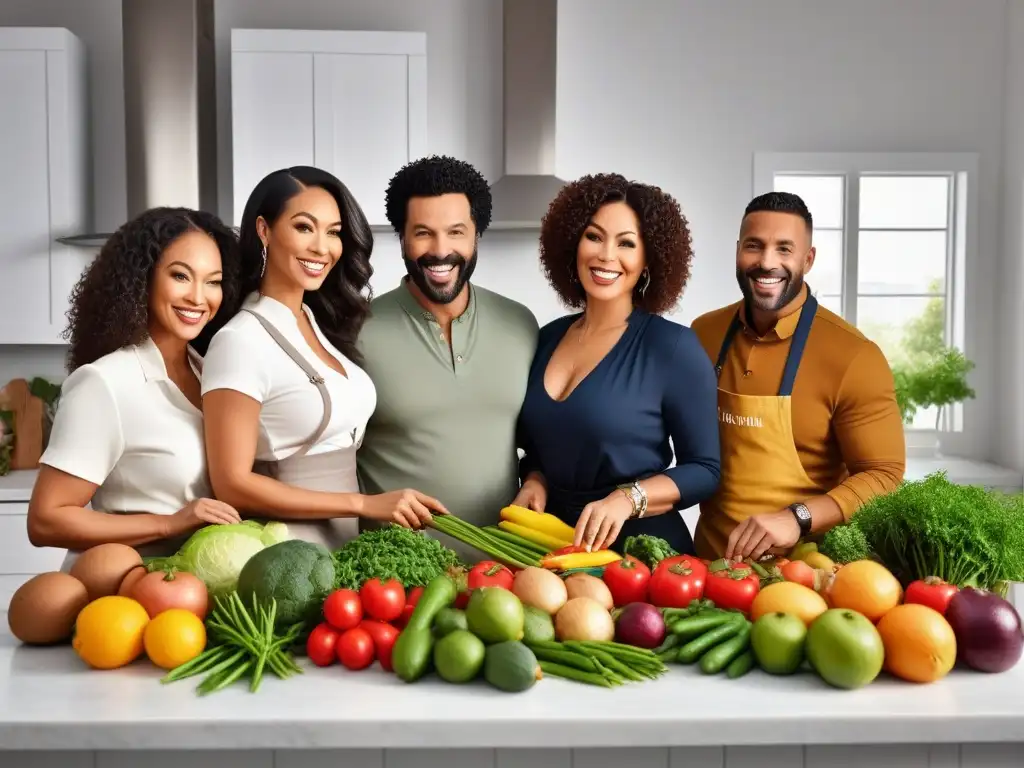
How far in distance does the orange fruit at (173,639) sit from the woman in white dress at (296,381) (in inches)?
15.4

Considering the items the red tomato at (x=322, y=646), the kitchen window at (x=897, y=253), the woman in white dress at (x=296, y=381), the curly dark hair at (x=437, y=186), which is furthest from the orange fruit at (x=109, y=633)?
the kitchen window at (x=897, y=253)

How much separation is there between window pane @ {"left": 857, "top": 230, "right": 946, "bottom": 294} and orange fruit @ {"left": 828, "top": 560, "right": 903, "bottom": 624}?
12.0 ft

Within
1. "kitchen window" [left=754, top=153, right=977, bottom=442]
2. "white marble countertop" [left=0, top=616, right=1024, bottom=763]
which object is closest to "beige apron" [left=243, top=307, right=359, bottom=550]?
"white marble countertop" [left=0, top=616, right=1024, bottom=763]

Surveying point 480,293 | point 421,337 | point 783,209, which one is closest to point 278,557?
point 421,337

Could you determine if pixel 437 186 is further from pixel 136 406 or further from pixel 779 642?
pixel 779 642

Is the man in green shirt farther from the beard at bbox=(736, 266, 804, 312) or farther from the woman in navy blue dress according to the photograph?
the beard at bbox=(736, 266, 804, 312)

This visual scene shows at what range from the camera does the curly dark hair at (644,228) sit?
7.53ft

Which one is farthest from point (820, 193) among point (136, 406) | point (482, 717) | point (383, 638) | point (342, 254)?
point (482, 717)

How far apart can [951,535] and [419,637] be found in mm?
928

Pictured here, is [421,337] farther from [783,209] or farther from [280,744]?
[280,744]

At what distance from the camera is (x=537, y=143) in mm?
4461

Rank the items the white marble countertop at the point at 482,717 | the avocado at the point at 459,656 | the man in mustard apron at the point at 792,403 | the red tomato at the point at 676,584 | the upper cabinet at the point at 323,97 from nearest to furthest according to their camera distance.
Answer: the white marble countertop at the point at 482,717, the avocado at the point at 459,656, the red tomato at the point at 676,584, the man in mustard apron at the point at 792,403, the upper cabinet at the point at 323,97

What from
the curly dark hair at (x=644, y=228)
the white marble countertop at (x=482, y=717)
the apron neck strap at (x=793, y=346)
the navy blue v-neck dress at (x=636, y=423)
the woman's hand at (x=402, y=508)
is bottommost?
the white marble countertop at (x=482, y=717)

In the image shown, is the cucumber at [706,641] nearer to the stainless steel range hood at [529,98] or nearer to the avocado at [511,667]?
the avocado at [511,667]
